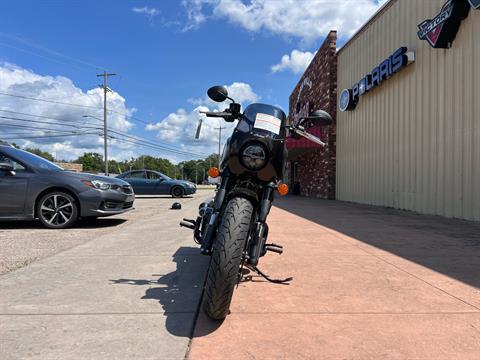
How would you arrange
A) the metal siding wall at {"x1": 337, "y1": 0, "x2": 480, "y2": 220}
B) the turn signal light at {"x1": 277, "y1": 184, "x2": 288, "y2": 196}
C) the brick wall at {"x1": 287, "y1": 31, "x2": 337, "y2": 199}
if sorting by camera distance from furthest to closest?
1. the brick wall at {"x1": 287, "y1": 31, "x2": 337, "y2": 199}
2. the metal siding wall at {"x1": 337, "y1": 0, "x2": 480, "y2": 220}
3. the turn signal light at {"x1": 277, "y1": 184, "x2": 288, "y2": 196}

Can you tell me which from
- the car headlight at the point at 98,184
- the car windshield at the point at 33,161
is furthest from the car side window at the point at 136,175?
the car headlight at the point at 98,184

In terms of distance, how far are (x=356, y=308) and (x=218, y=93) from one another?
207 centimetres

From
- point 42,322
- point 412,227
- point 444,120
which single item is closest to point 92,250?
point 42,322

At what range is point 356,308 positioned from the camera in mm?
2896

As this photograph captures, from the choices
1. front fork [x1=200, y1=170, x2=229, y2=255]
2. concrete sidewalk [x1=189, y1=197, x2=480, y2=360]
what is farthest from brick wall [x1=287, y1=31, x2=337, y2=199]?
front fork [x1=200, y1=170, x2=229, y2=255]

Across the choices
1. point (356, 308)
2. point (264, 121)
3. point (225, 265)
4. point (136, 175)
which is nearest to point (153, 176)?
point (136, 175)

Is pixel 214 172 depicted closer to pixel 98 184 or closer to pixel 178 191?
pixel 98 184

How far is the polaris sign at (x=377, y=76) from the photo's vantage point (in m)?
11.5

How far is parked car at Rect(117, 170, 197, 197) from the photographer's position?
18453 mm

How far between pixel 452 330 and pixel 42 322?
2.66 meters

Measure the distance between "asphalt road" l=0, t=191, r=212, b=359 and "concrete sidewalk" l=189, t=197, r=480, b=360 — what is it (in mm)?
341

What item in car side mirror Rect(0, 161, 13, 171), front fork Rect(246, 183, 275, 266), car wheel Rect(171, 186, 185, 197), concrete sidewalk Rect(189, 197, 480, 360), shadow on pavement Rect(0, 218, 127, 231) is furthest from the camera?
car wheel Rect(171, 186, 185, 197)

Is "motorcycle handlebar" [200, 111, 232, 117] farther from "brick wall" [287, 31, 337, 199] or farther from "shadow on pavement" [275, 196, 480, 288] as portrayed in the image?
"brick wall" [287, 31, 337, 199]

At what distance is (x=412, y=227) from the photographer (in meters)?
7.60
